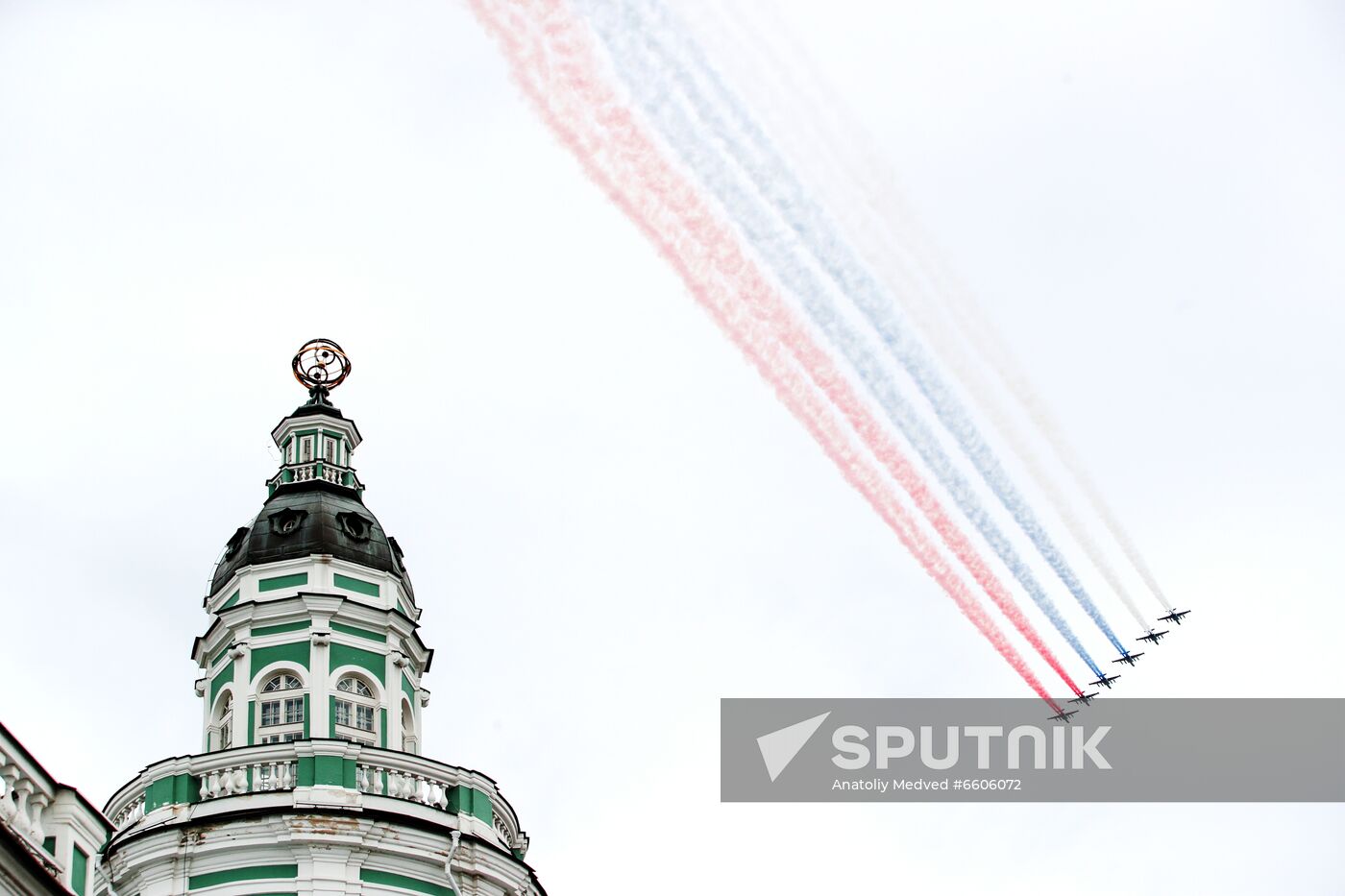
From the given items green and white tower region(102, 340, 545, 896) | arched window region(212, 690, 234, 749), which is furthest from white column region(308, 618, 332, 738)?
arched window region(212, 690, 234, 749)

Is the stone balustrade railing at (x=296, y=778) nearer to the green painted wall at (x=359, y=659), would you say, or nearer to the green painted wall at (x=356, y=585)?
the green painted wall at (x=359, y=659)

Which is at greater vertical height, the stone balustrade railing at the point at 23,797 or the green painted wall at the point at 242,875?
the green painted wall at the point at 242,875

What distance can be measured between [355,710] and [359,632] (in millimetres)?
1964

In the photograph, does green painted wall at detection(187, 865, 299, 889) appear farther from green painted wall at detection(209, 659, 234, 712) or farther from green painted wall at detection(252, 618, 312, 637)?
green painted wall at detection(252, 618, 312, 637)

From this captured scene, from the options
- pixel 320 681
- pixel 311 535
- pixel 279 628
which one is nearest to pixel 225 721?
pixel 279 628

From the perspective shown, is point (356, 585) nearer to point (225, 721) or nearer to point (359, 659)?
point (359, 659)

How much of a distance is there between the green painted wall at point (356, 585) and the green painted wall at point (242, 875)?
28.0 feet

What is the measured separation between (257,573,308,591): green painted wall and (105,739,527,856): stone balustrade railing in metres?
5.89

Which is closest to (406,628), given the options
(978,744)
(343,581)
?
(343,581)

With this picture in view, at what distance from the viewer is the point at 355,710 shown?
55156mm

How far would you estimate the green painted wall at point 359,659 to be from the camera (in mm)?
55562

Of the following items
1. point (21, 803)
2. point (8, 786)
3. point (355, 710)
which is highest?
point (355, 710)

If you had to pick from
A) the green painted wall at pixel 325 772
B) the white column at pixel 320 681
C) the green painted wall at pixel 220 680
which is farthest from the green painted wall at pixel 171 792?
the green painted wall at pixel 220 680

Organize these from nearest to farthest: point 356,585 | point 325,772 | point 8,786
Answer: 1. point 8,786
2. point 325,772
3. point 356,585
